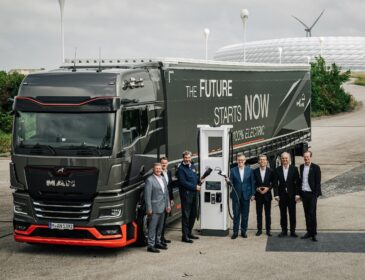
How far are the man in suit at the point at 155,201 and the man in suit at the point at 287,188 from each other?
240 centimetres

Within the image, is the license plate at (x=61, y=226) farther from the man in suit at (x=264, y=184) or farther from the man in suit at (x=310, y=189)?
the man in suit at (x=310, y=189)

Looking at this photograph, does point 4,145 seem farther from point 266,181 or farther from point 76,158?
point 76,158

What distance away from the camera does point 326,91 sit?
52.7m

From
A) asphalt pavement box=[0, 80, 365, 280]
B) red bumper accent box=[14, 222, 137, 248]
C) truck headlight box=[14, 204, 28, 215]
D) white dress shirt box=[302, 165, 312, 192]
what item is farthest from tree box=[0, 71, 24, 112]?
white dress shirt box=[302, 165, 312, 192]

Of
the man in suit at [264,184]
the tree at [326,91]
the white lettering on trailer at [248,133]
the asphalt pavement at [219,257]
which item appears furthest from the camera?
the tree at [326,91]

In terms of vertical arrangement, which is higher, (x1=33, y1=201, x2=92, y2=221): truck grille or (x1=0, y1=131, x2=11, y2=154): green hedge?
(x1=33, y1=201, x2=92, y2=221): truck grille

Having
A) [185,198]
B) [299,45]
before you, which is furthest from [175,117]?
[299,45]

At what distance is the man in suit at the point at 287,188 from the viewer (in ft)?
43.4

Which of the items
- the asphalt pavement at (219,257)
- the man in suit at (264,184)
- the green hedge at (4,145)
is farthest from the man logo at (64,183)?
the green hedge at (4,145)

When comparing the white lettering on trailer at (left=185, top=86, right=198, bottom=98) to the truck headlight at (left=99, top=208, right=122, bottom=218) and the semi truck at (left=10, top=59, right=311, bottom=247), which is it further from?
the truck headlight at (left=99, top=208, right=122, bottom=218)

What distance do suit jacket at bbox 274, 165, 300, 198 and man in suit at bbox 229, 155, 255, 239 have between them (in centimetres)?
52

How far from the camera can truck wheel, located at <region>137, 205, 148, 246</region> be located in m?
12.5

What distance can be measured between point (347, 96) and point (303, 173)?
4283cm

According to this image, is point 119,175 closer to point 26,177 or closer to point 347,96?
point 26,177
